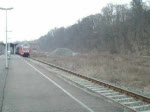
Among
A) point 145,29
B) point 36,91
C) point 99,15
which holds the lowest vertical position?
point 36,91

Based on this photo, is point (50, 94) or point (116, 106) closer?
point (116, 106)

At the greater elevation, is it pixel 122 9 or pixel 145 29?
pixel 122 9

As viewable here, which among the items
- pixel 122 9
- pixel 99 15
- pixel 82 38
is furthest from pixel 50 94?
pixel 82 38

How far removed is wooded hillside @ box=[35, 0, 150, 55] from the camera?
7831cm

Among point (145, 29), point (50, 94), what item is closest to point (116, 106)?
point (50, 94)

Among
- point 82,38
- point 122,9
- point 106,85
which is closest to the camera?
point 106,85

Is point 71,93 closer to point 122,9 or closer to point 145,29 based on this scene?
point 145,29

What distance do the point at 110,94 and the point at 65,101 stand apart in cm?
267

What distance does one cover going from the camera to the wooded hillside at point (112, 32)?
257 feet

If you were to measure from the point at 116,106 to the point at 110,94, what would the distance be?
307 centimetres

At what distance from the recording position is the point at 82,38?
142125mm

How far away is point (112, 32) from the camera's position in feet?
348

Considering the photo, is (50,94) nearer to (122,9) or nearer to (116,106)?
(116,106)

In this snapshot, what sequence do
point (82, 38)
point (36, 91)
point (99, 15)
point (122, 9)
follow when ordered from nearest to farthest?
point (36, 91), point (122, 9), point (99, 15), point (82, 38)
